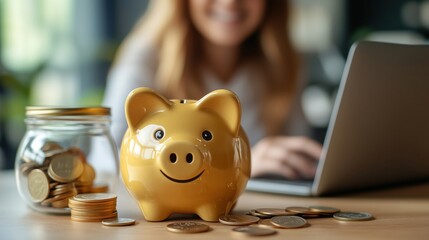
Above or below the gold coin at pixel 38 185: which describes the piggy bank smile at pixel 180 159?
above

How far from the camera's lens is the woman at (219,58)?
1.67 m

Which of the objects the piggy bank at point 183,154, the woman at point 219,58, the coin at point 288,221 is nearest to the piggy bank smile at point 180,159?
the piggy bank at point 183,154

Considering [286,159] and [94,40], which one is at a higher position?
[94,40]

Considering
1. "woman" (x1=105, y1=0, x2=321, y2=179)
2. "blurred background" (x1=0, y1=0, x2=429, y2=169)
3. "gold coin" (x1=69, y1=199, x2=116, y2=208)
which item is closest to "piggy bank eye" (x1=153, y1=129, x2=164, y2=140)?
"gold coin" (x1=69, y1=199, x2=116, y2=208)

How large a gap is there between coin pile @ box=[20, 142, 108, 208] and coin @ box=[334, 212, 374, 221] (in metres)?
0.31

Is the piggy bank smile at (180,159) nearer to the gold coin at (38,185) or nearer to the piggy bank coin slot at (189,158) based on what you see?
the piggy bank coin slot at (189,158)

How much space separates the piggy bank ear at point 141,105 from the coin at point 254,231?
6.5 inches

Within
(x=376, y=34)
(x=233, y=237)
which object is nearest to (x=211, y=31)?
(x=233, y=237)

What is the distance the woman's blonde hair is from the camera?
1.67m

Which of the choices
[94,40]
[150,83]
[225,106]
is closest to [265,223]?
[225,106]

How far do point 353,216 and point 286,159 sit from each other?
413 millimetres

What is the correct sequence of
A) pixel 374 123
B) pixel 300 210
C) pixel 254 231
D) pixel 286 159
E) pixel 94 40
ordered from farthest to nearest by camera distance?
pixel 94 40, pixel 286 159, pixel 374 123, pixel 300 210, pixel 254 231

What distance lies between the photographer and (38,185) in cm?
69

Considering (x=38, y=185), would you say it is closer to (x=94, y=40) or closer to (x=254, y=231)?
(x=254, y=231)
